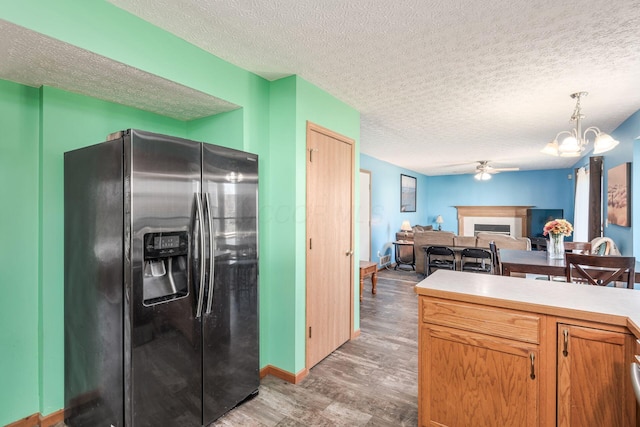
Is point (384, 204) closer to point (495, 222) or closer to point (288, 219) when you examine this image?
point (495, 222)

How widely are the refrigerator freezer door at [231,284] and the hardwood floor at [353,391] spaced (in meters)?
0.19

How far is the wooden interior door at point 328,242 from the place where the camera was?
104 inches

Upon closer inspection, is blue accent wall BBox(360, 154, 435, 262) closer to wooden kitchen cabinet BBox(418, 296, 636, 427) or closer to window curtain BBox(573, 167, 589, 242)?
window curtain BBox(573, 167, 589, 242)

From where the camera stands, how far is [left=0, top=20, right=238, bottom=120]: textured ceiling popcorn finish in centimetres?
150

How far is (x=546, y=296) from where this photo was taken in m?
1.59

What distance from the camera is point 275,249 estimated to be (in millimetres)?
2584

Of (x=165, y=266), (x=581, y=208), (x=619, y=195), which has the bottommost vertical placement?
(x=165, y=266)

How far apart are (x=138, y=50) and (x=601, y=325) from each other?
2.74 meters

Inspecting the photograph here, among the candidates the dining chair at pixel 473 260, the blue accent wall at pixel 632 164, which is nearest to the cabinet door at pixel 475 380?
the blue accent wall at pixel 632 164

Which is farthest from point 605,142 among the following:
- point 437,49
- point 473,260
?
point 473,260

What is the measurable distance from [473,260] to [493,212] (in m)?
3.80

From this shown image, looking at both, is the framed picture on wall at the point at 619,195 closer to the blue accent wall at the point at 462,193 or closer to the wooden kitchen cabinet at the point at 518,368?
the blue accent wall at the point at 462,193

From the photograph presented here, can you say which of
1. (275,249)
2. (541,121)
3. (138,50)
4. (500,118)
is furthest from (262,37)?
(541,121)

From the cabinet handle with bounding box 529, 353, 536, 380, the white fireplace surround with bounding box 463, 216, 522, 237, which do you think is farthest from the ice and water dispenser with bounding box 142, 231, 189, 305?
the white fireplace surround with bounding box 463, 216, 522, 237
